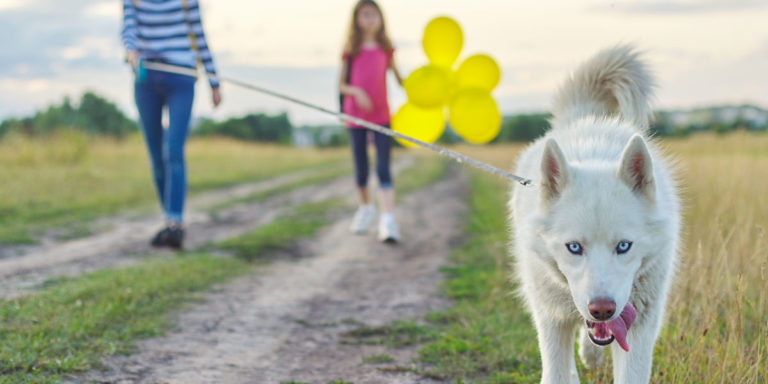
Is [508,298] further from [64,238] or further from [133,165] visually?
[133,165]

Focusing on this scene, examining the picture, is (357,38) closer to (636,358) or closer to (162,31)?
(162,31)

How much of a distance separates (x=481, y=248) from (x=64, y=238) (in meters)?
4.39

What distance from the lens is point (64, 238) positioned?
673cm

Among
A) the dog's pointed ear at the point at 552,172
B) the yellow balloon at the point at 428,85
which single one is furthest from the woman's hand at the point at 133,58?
the dog's pointed ear at the point at 552,172

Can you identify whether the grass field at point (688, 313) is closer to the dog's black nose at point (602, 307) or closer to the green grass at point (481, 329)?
the green grass at point (481, 329)

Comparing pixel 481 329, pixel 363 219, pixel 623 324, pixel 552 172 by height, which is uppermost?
pixel 552 172

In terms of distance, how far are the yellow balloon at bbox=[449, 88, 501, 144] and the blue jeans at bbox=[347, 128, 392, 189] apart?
0.79 m

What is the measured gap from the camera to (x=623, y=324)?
93.4 inches

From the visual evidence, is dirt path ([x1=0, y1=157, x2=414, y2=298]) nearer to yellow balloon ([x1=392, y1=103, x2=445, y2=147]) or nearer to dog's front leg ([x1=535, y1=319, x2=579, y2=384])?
yellow balloon ([x1=392, y1=103, x2=445, y2=147])

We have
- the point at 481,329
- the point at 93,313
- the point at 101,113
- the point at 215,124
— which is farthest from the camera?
the point at 215,124

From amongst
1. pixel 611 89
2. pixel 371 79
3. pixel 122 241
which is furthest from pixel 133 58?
pixel 611 89

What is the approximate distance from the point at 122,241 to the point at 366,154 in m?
2.74

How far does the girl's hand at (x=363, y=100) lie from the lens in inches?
258

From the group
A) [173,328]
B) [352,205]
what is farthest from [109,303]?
[352,205]
